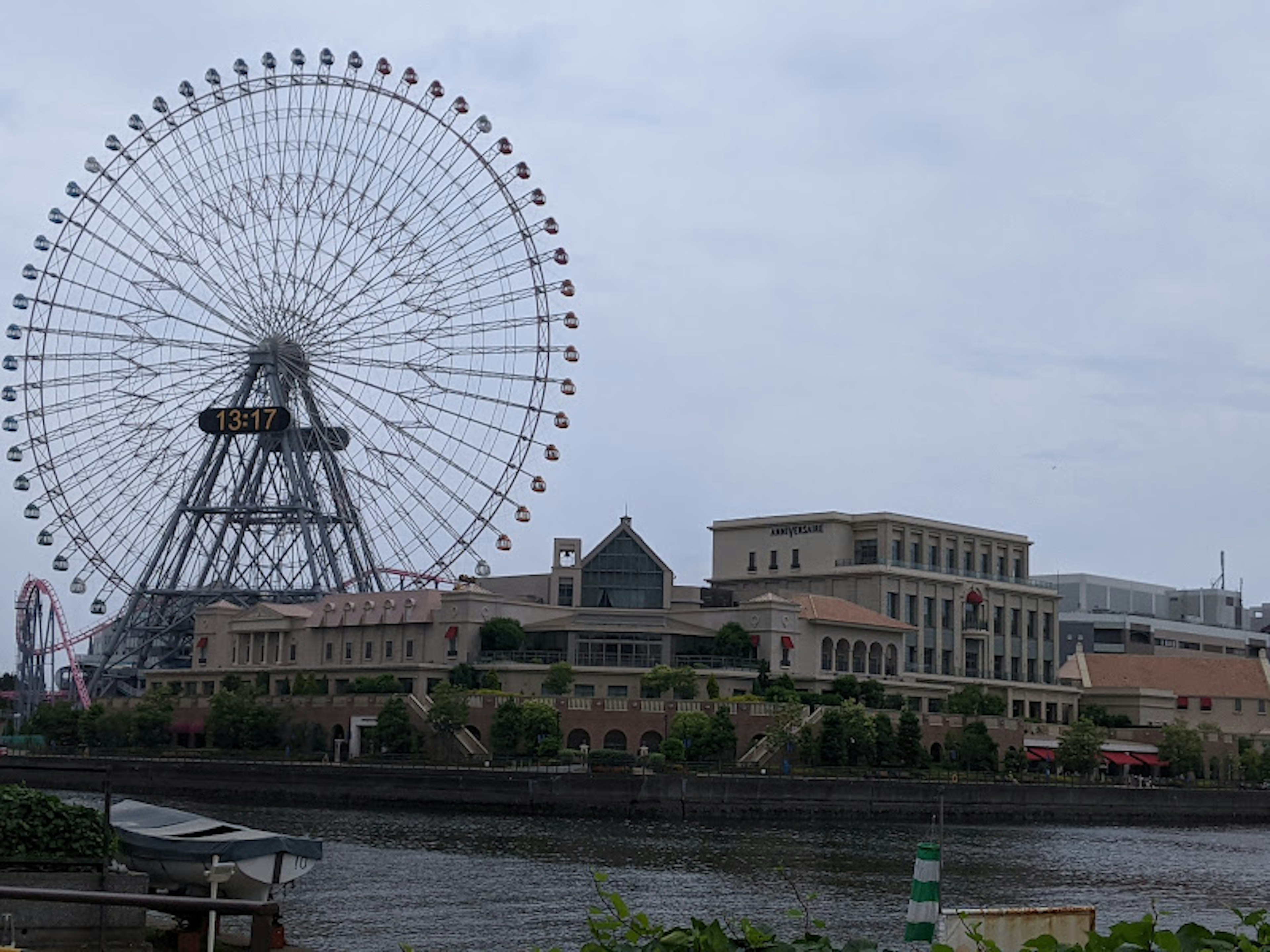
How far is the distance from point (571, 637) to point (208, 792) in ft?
92.8

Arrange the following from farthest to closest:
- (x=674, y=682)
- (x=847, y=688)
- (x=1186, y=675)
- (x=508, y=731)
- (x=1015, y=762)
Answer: (x=1186, y=675), (x=847, y=688), (x=1015, y=762), (x=674, y=682), (x=508, y=731)

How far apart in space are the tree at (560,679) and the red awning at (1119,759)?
39.5 metres

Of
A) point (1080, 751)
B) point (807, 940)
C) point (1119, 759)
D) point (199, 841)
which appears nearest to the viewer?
point (807, 940)

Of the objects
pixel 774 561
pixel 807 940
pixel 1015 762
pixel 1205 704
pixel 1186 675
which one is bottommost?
pixel 1015 762

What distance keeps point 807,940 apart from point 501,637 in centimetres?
10982

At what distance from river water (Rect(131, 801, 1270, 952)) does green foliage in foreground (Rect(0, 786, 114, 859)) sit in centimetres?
700

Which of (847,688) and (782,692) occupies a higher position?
(847,688)

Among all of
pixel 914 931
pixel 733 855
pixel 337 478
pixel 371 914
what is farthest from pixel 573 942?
pixel 337 478

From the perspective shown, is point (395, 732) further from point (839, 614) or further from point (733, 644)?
point (839, 614)

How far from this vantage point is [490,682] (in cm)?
11800

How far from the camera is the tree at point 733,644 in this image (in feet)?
402

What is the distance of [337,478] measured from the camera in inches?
4537

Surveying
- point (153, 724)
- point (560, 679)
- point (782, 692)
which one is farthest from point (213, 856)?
point (153, 724)

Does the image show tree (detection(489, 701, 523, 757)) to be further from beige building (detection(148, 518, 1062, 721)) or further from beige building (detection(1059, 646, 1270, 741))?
beige building (detection(1059, 646, 1270, 741))
